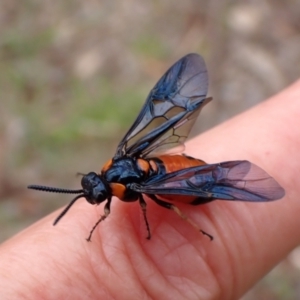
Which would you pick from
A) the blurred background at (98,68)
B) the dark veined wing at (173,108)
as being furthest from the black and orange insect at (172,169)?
the blurred background at (98,68)

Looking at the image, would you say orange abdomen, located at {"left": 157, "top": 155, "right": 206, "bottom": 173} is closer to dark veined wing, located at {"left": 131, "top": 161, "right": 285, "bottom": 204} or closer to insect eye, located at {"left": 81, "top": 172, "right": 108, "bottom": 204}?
dark veined wing, located at {"left": 131, "top": 161, "right": 285, "bottom": 204}

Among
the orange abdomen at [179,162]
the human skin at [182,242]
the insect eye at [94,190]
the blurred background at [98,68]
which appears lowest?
the human skin at [182,242]

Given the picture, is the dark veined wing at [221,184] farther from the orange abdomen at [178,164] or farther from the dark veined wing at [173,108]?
the dark veined wing at [173,108]

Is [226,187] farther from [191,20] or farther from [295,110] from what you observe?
[191,20]

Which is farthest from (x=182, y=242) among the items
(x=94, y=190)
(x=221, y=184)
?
(x=94, y=190)

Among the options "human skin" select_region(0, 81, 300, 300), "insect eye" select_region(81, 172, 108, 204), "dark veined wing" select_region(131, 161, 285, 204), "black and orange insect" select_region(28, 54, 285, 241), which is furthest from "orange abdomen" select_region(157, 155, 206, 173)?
"insect eye" select_region(81, 172, 108, 204)

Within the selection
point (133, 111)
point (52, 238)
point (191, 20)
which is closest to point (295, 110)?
point (52, 238)

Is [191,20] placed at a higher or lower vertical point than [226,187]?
higher
